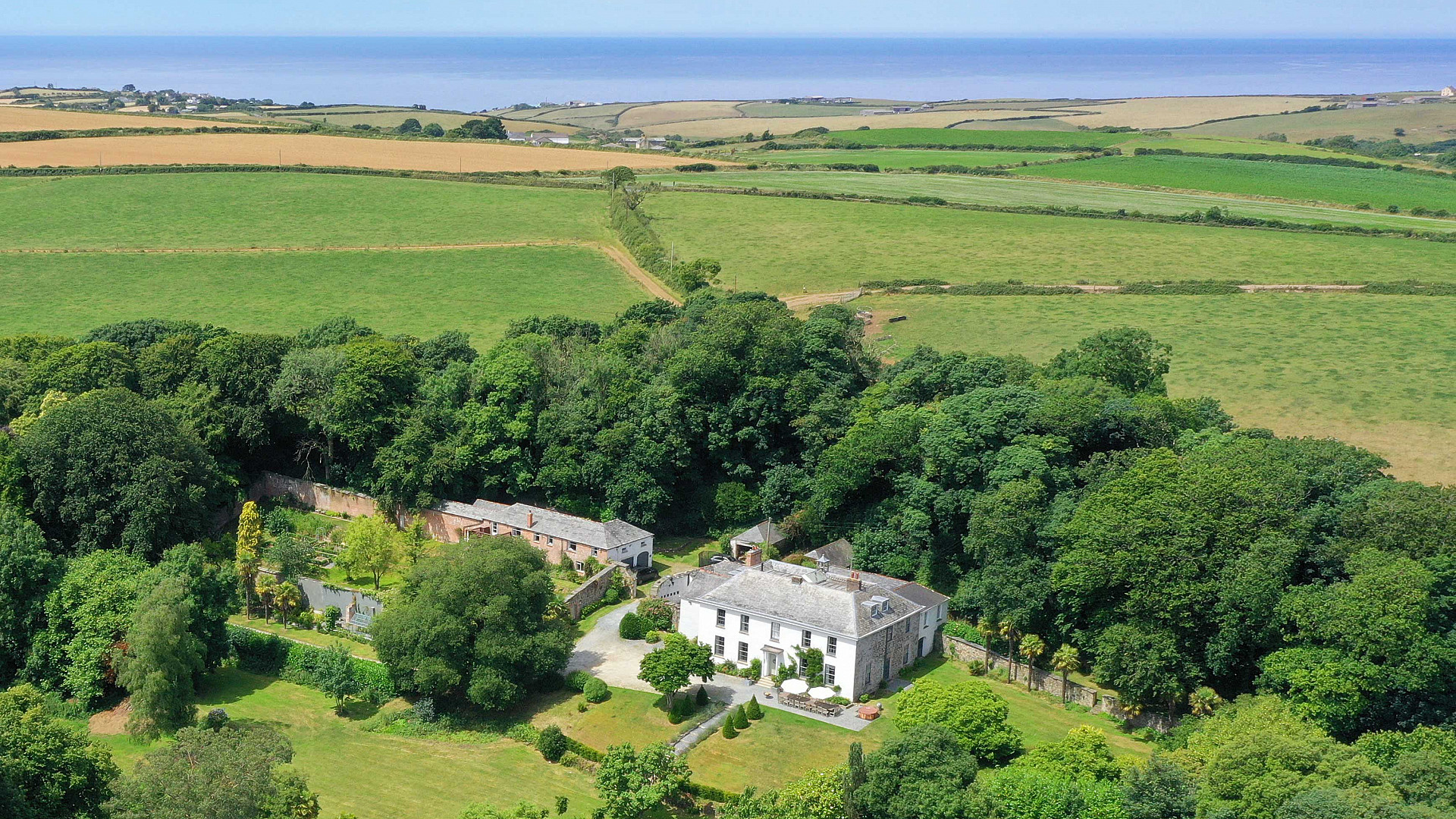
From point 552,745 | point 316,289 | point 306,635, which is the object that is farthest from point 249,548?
point 316,289

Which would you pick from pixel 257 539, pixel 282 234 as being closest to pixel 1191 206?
pixel 282 234

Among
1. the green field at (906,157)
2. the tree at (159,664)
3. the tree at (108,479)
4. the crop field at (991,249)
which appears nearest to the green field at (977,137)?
the green field at (906,157)

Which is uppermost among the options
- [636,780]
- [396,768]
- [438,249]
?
[438,249]

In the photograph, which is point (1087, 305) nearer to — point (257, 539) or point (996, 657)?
point (996, 657)

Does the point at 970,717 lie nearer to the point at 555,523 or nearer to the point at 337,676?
the point at 337,676

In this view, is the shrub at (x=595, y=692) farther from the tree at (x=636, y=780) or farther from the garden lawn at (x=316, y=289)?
the garden lawn at (x=316, y=289)

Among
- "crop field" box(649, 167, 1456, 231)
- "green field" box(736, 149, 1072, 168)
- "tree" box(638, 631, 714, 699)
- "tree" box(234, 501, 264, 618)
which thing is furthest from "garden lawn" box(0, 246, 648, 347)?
"green field" box(736, 149, 1072, 168)
